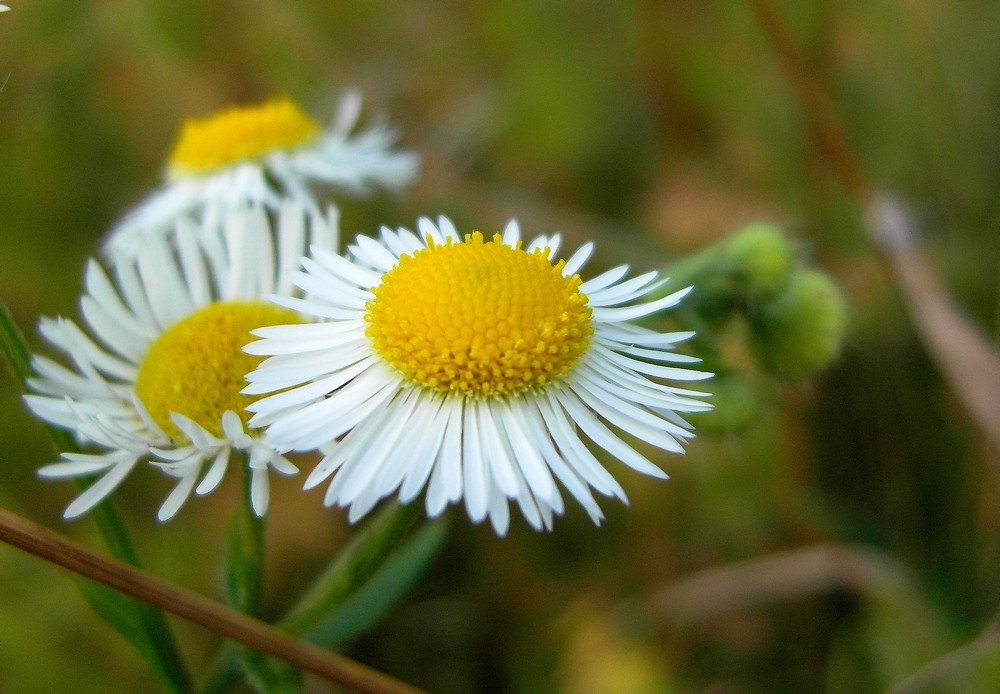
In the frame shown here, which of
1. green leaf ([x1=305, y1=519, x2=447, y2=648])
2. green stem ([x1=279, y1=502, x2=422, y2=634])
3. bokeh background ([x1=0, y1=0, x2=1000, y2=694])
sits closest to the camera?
green stem ([x1=279, y1=502, x2=422, y2=634])

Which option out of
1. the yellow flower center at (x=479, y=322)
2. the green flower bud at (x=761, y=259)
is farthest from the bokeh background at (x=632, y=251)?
the yellow flower center at (x=479, y=322)

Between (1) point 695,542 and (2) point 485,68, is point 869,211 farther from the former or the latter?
(2) point 485,68

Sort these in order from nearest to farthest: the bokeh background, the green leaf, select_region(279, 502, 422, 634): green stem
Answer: select_region(279, 502, 422, 634): green stem
the green leaf
the bokeh background

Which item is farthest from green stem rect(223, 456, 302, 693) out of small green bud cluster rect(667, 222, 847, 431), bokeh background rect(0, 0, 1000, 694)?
small green bud cluster rect(667, 222, 847, 431)

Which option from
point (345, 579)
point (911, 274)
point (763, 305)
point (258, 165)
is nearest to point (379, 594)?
point (345, 579)

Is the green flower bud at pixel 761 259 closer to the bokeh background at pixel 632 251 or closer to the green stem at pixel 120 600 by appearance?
the bokeh background at pixel 632 251

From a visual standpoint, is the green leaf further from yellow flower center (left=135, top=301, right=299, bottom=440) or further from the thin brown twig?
yellow flower center (left=135, top=301, right=299, bottom=440)

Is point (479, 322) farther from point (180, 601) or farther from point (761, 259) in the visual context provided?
point (761, 259)

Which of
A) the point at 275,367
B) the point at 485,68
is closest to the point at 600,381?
the point at 275,367
